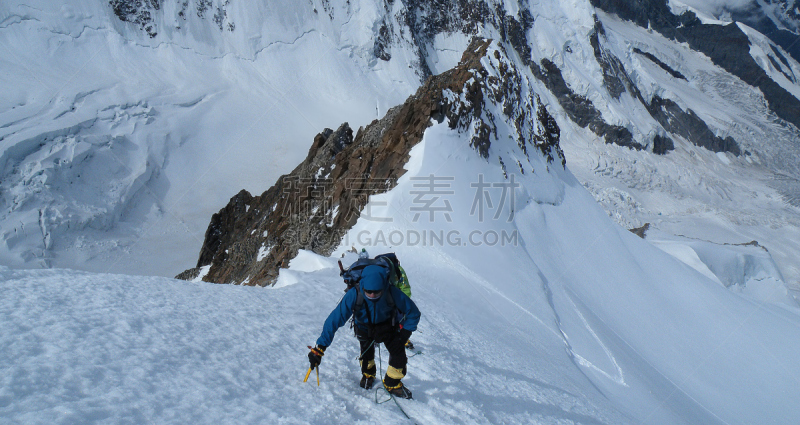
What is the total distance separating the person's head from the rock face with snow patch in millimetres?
6248

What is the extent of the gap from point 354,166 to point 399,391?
9.12 metres

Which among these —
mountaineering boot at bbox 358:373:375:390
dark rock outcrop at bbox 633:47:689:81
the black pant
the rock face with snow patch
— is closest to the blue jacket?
the black pant

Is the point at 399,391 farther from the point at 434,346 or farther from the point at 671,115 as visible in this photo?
the point at 671,115

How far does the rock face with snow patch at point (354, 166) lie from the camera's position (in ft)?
34.3

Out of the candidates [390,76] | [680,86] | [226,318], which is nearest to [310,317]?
[226,318]

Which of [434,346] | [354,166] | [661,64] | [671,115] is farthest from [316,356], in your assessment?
[661,64]

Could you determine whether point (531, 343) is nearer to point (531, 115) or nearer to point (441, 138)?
point (441, 138)

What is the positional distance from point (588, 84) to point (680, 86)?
60.7ft

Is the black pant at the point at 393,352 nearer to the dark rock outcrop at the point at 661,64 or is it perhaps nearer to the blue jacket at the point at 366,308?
the blue jacket at the point at 366,308

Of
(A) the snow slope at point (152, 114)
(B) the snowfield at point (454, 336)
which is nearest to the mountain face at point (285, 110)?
(A) the snow slope at point (152, 114)

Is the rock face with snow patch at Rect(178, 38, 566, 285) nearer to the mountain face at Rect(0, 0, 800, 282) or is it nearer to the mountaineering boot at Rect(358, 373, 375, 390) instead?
the mountain face at Rect(0, 0, 800, 282)

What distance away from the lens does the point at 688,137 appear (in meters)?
42.5

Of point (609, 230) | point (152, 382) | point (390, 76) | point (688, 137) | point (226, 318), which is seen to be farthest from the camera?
point (688, 137)

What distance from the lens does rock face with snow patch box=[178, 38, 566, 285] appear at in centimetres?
1045
